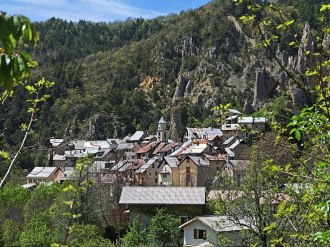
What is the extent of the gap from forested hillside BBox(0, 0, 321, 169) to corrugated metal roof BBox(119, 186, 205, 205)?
58.3 metres

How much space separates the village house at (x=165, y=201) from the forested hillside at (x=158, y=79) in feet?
192

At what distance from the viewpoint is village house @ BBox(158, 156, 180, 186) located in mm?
60188

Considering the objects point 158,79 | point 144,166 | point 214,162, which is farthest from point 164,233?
point 158,79

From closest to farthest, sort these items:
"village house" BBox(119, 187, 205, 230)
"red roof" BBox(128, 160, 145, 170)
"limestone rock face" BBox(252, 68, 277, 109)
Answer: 1. "village house" BBox(119, 187, 205, 230)
2. "red roof" BBox(128, 160, 145, 170)
3. "limestone rock face" BBox(252, 68, 277, 109)

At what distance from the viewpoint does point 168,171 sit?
61344 mm

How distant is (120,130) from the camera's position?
123 meters

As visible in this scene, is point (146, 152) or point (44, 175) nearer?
point (146, 152)

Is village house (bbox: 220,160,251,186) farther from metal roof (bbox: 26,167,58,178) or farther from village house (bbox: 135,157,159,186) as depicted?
metal roof (bbox: 26,167,58,178)

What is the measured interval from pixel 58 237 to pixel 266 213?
909 inches

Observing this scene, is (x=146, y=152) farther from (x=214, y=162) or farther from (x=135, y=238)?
(x=135, y=238)

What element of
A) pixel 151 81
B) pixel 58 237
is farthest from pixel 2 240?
pixel 151 81

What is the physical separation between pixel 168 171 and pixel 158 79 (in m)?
94.2

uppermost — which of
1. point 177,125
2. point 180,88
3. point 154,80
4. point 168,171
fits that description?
point 154,80

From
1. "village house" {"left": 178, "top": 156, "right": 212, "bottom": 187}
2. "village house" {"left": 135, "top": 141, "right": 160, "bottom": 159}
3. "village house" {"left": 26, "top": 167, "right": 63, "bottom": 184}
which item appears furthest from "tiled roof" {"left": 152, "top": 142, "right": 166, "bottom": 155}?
"village house" {"left": 26, "top": 167, "right": 63, "bottom": 184}
